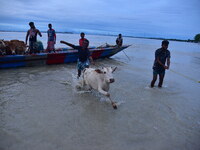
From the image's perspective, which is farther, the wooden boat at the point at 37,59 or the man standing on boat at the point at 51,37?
the man standing on boat at the point at 51,37

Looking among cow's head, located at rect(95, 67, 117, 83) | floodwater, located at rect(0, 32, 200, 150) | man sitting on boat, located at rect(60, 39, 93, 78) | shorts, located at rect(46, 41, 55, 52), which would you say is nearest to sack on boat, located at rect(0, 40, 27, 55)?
shorts, located at rect(46, 41, 55, 52)

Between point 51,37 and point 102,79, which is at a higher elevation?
point 51,37

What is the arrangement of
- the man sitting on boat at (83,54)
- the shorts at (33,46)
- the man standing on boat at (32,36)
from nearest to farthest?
1. the man sitting on boat at (83,54)
2. the man standing on boat at (32,36)
3. the shorts at (33,46)

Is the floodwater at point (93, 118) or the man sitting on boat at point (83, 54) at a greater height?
the man sitting on boat at point (83, 54)

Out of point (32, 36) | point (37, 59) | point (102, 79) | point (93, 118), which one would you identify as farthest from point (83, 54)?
point (37, 59)

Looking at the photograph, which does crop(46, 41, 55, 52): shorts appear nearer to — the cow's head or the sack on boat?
the sack on boat

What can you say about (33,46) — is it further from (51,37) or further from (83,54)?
(83,54)

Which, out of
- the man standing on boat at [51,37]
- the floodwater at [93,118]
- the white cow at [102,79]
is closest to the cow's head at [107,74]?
the white cow at [102,79]

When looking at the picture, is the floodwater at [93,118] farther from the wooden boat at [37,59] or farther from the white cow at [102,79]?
the wooden boat at [37,59]

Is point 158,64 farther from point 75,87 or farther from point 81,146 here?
point 81,146

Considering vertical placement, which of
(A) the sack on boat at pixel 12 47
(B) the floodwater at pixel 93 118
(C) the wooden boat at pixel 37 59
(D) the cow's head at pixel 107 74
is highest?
(A) the sack on boat at pixel 12 47

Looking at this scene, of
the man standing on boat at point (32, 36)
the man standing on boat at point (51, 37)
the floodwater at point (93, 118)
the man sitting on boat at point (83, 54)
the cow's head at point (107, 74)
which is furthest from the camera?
the man standing on boat at point (51, 37)

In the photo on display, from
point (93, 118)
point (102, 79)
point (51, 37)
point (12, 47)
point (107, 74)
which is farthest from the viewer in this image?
point (51, 37)

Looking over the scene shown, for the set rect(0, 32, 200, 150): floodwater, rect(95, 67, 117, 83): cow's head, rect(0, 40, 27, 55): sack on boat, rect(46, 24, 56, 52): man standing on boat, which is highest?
rect(46, 24, 56, 52): man standing on boat
